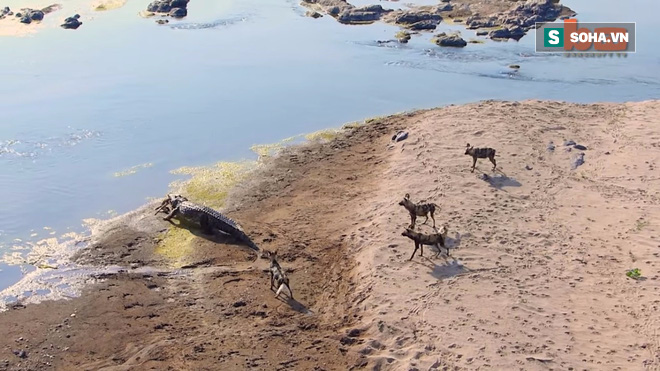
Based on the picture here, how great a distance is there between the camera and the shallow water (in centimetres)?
2005

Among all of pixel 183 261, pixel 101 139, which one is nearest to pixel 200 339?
pixel 183 261

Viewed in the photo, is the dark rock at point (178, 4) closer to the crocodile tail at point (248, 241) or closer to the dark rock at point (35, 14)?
the dark rock at point (35, 14)

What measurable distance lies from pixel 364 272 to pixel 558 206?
5.63 m

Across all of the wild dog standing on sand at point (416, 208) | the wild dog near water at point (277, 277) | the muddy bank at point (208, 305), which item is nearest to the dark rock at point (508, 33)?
the muddy bank at point (208, 305)

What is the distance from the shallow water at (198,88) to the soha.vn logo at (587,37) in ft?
2.54

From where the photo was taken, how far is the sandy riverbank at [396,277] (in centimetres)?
1198

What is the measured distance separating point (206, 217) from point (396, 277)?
18.3 ft

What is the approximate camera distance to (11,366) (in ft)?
40.2

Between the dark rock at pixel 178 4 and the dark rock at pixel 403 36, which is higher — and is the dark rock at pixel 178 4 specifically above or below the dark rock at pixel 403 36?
above

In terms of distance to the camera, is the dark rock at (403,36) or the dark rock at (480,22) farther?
the dark rock at (480,22)

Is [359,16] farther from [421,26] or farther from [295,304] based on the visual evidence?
[295,304]

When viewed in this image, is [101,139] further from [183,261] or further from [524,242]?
[524,242]

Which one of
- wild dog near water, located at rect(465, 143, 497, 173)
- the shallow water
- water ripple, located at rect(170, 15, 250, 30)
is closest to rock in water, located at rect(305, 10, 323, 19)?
the shallow water

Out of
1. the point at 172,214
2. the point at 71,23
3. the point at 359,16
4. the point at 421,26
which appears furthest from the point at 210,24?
the point at 172,214
